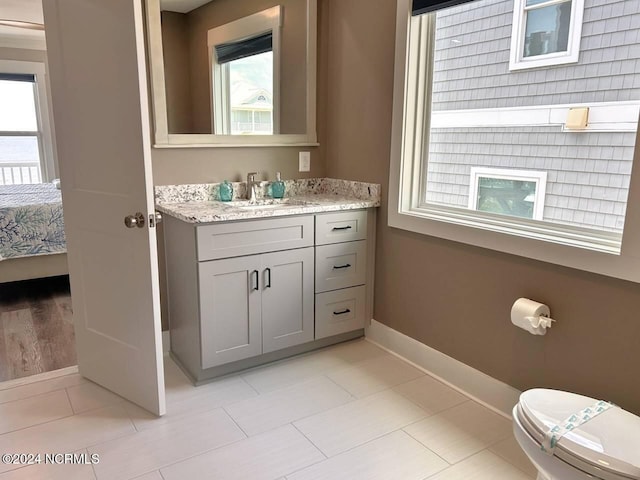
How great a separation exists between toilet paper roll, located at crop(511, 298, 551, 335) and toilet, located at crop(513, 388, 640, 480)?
0.38 m

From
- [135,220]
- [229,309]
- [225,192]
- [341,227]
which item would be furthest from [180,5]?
[229,309]

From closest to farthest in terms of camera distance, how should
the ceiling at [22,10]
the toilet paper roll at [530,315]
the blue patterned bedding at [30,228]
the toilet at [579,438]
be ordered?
the toilet at [579,438] → the toilet paper roll at [530,315] → the blue patterned bedding at [30,228] → the ceiling at [22,10]

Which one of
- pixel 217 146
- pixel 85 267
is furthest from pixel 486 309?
pixel 85 267

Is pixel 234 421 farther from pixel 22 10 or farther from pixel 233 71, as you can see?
pixel 22 10

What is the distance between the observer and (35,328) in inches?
124

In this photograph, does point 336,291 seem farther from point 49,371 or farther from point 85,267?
point 49,371

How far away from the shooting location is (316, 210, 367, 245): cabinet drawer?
2652mm

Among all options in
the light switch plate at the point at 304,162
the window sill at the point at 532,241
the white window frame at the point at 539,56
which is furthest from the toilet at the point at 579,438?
the light switch plate at the point at 304,162

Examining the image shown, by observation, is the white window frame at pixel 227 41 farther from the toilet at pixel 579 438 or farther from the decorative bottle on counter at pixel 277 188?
the toilet at pixel 579 438

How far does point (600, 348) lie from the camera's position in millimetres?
1840

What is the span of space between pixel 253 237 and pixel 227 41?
117 cm

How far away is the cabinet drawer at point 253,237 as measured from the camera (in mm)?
2293

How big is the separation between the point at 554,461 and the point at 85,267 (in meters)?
2.11

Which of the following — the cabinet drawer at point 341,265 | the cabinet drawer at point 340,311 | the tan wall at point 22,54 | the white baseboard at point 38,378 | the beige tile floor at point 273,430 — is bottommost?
the beige tile floor at point 273,430
